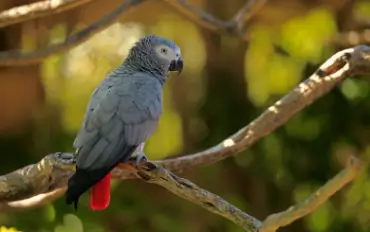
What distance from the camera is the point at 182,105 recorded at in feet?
5.81

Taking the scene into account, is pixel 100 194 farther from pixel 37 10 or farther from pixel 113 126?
pixel 37 10

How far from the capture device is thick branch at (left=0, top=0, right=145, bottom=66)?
1199 millimetres

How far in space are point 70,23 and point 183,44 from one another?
412 millimetres

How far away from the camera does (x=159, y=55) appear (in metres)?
0.95

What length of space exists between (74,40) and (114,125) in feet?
1.51

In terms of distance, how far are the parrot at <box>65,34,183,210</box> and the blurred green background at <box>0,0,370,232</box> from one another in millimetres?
675

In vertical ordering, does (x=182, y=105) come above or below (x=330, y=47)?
below

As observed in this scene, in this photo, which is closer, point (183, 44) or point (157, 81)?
point (157, 81)

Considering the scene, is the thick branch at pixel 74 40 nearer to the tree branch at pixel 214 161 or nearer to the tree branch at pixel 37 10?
the tree branch at pixel 37 10

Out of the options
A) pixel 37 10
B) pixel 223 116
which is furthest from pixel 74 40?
pixel 223 116

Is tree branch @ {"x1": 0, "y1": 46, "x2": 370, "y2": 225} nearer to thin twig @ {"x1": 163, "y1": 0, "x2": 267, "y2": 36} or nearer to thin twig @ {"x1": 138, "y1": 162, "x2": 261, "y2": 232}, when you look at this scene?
thin twig @ {"x1": 138, "y1": 162, "x2": 261, "y2": 232}

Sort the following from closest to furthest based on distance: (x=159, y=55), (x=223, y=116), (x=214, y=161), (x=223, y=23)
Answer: (x=159, y=55), (x=214, y=161), (x=223, y=23), (x=223, y=116)

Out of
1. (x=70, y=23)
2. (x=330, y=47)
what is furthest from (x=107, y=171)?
(x=330, y=47)

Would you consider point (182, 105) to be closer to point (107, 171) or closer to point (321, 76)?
point (321, 76)
